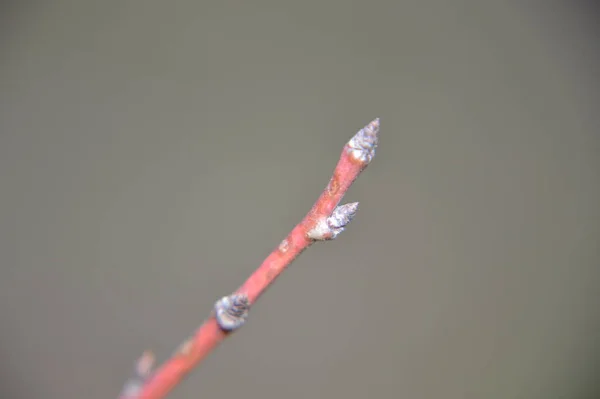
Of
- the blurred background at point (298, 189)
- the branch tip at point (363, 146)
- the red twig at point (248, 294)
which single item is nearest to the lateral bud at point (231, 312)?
the red twig at point (248, 294)

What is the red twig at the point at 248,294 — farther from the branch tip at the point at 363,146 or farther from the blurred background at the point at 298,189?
the blurred background at the point at 298,189

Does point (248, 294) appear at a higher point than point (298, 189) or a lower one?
lower

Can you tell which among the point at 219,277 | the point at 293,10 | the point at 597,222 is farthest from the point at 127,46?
the point at 597,222

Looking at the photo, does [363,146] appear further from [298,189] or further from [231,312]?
[298,189]

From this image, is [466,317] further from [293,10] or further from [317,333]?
[293,10]

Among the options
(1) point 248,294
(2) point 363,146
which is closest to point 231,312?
(1) point 248,294
